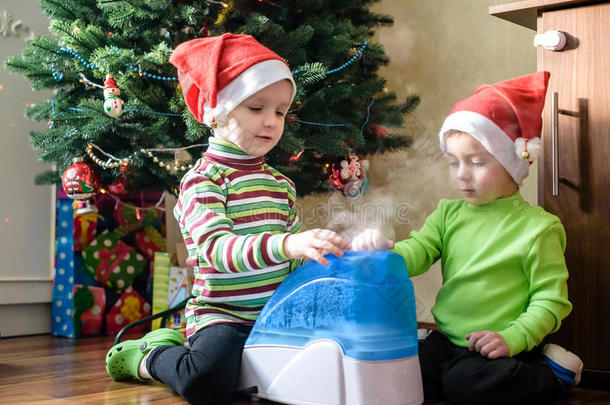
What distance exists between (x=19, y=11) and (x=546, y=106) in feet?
5.00

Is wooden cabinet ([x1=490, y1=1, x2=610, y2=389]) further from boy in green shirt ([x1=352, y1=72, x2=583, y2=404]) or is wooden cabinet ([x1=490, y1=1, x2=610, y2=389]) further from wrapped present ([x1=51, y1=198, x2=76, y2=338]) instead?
wrapped present ([x1=51, y1=198, x2=76, y2=338])

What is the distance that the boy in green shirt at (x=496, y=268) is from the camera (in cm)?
110

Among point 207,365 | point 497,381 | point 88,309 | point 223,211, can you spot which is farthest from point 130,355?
point 88,309

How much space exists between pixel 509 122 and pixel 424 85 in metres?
0.99

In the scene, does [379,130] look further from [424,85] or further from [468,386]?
[468,386]

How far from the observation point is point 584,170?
1.25 m

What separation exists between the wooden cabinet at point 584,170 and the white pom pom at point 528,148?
9 centimetres

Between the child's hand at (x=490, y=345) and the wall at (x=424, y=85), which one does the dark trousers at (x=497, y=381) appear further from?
the wall at (x=424, y=85)

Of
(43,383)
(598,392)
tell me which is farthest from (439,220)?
(43,383)

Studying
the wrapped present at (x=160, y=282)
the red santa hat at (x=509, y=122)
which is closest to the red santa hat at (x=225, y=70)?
the red santa hat at (x=509, y=122)

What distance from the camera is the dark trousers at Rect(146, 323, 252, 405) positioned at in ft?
3.56

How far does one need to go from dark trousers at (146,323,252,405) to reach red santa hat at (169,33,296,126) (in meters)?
0.37

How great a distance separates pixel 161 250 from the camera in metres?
2.11

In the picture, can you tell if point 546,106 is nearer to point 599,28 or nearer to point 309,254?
point 599,28
